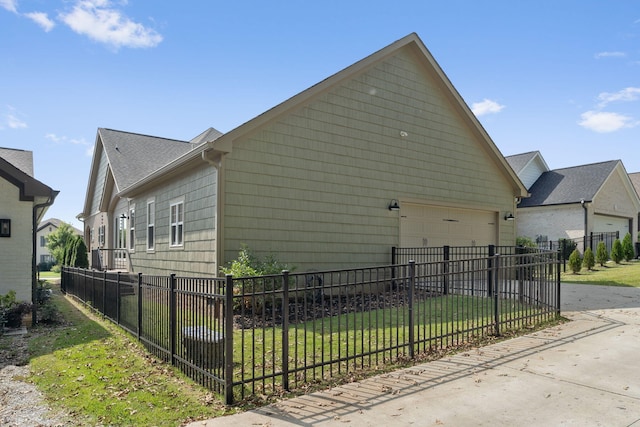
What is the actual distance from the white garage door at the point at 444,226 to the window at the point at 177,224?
643cm

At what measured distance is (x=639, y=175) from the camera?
118ft

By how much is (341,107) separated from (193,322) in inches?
324

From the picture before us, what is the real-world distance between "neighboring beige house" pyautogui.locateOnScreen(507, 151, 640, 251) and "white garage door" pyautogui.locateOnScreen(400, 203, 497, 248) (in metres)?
9.85

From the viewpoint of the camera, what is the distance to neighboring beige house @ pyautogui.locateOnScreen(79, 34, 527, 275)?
10328 mm

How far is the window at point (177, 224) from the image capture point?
12.2 meters

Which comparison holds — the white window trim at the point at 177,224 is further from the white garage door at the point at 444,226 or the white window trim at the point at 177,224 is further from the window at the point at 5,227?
the white garage door at the point at 444,226

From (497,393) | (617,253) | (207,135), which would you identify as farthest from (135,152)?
(617,253)

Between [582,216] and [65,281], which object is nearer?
[65,281]

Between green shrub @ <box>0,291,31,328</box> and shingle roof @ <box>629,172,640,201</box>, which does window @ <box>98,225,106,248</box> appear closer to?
green shrub @ <box>0,291,31,328</box>

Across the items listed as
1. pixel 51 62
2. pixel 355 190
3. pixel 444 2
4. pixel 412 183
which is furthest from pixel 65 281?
pixel 444 2

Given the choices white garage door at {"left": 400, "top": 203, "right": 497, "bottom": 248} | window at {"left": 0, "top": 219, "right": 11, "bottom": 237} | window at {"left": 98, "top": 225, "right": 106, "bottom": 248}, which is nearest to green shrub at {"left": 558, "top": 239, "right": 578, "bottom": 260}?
white garage door at {"left": 400, "top": 203, "right": 497, "bottom": 248}

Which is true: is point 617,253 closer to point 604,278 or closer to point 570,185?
point 570,185

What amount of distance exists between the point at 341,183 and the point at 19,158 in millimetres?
10378

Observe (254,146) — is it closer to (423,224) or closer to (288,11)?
(288,11)
